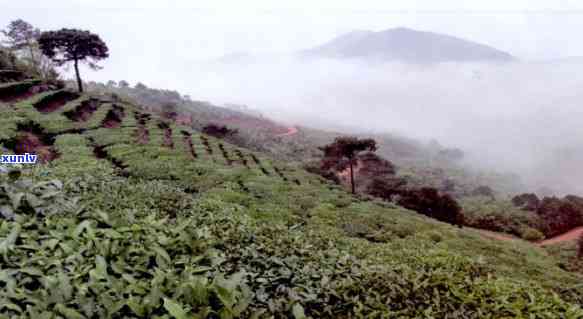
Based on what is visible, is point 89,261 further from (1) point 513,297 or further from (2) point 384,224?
(2) point 384,224

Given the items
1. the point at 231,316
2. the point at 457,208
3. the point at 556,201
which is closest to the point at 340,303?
the point at 231,316

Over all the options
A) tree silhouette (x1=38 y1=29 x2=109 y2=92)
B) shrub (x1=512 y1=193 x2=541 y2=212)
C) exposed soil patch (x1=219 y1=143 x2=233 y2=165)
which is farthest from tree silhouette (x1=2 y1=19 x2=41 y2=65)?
shrub (x1=512 y1=193 x2=541 y2=212)

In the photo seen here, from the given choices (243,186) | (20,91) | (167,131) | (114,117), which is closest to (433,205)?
(243,186)

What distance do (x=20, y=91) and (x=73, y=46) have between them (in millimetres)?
6796

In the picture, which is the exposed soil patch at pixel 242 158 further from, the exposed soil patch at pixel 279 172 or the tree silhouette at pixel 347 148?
the tree silhouette at pixel 347 148

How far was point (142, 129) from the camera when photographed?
24.3 m

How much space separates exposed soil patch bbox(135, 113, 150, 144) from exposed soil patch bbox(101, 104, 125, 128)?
1.15 meters

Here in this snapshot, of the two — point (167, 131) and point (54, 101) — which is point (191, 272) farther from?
point (54, 101)

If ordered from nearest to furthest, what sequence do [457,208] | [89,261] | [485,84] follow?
[89,261]
[457,208]
[485,84]

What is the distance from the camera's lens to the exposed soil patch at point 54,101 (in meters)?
24.0

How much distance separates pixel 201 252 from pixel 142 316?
1351mm

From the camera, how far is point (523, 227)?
29.4 m

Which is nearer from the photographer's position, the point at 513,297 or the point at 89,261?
the point at 89,261

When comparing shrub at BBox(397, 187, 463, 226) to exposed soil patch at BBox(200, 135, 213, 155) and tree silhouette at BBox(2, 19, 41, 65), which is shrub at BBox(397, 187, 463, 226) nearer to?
exposed soil patch at BBox(200, 135, 213, 155)
